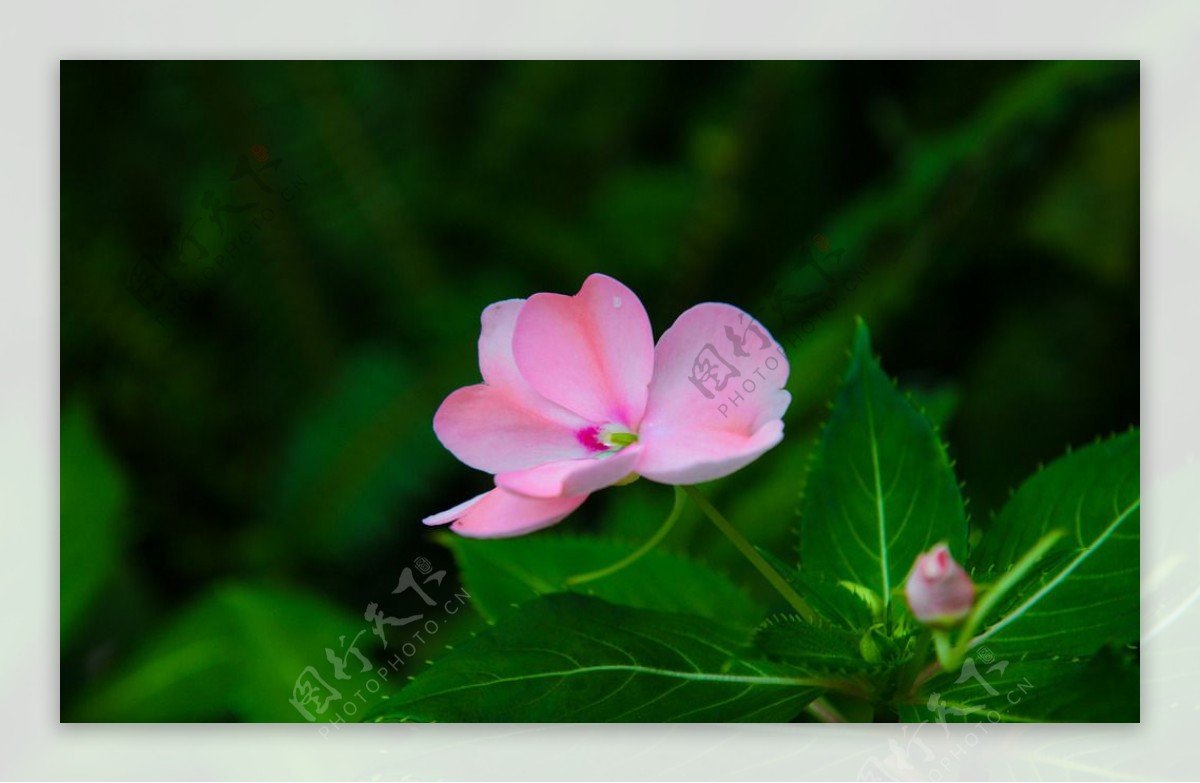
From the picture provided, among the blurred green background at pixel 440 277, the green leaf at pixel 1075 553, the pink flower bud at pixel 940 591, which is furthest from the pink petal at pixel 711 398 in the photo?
the blurred green background at pixel 440 277

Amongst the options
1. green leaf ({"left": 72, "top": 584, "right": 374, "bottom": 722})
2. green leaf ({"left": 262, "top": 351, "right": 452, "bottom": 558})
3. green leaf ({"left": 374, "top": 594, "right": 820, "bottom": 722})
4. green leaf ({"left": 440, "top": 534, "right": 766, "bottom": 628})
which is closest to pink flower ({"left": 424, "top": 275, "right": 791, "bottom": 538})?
green leaf ({"left": 374, "top": 594, "right": 820, "bottom": 722})

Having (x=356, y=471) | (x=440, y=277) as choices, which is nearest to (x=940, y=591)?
(x=356, y=471)

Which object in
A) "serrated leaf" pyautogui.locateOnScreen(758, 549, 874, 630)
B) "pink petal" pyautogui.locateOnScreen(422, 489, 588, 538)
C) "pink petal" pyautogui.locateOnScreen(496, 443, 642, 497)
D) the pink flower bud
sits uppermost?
"pink petal" pyautogui.locateOnScreen(496, 443, 642, 497)

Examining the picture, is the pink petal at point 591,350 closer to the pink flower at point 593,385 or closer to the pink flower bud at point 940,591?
the pink flower at point 593,385

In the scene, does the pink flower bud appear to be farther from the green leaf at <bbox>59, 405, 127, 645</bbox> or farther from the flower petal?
the green leaf at <bbox>59, 405, 127, 645</bbox>

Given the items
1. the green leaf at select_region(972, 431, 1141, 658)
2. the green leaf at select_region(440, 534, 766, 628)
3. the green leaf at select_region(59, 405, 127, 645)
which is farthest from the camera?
the green leaf at select_region(59, 405, 127, 645)

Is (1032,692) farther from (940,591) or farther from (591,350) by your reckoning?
(591,350)
